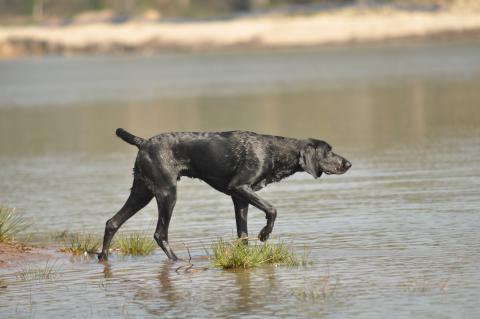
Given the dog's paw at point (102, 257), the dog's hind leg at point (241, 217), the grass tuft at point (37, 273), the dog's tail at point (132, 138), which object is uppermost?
the dog's tail at point (132, 138)

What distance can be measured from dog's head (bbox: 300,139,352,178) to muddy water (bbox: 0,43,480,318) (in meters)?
0.79

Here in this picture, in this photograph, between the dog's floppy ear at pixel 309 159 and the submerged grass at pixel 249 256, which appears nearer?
the submerged grass at pixel 249 256

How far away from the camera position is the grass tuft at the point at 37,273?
11.2 m

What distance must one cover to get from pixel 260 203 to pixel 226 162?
0.55 meters

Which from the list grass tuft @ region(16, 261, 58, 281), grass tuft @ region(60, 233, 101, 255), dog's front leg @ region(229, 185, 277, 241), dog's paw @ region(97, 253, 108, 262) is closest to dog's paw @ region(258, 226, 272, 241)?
dog's front leg @ region(229, 185, 277, 241)

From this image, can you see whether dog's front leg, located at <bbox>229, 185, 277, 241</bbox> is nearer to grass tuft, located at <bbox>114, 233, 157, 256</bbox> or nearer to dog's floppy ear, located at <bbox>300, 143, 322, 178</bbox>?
dog's floppy ear, located at <bbox>300, 143, 322, 178</bbox>

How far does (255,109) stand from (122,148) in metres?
9.48

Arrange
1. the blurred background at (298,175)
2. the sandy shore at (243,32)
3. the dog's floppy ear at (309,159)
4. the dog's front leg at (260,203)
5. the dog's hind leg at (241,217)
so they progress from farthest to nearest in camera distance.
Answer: the sandy shore at (243,32)
the dog's hind leg at (241,217)
the dog's floppy ear at (309,159)
the dog's front leg at (260,203)
the blurred background at (298,175)

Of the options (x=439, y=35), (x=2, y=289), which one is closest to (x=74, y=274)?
(x=2, y=289)

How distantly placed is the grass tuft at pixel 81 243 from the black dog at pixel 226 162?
3.64 ft

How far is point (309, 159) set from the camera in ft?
37.9

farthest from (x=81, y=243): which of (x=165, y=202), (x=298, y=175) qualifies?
(x=298, y=175)

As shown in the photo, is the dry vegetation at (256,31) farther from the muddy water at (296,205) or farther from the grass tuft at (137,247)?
the grass tuft at (137,247)

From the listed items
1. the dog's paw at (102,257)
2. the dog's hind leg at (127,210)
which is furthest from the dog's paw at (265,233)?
the dog's paw at (102,257)
